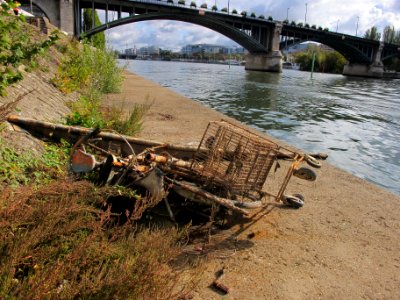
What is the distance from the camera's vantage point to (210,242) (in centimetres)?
444

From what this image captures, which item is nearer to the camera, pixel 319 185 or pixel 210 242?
pixel 210 242

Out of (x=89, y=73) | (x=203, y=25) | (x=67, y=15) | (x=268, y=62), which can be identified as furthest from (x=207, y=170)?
(x=268, y=62)

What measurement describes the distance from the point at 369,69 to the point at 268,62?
103 ft

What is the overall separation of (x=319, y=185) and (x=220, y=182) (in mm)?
3252

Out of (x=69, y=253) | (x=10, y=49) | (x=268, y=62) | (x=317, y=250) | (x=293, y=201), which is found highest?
(x=10, y=49)

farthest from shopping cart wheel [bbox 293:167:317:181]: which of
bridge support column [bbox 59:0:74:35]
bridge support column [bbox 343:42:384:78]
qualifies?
bridge support column [bbox 343:42:384:78]

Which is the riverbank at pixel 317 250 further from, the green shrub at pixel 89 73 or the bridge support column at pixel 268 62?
the bridge support column at pixel 268 62

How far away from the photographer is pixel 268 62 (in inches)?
3307

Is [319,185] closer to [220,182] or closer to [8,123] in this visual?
[220,182]

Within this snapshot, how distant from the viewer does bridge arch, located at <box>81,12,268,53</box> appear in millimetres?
54500

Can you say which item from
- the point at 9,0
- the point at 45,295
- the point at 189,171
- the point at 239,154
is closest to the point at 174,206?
the point at 189,171

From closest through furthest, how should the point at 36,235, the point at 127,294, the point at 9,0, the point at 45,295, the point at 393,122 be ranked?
the point at 45,295, the point at 127,294, the point at 36,235, the point at 9,0, the point at 393,122

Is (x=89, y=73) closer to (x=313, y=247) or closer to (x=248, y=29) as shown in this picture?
(x=313, y=247)

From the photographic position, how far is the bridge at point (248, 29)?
52.8 metres
